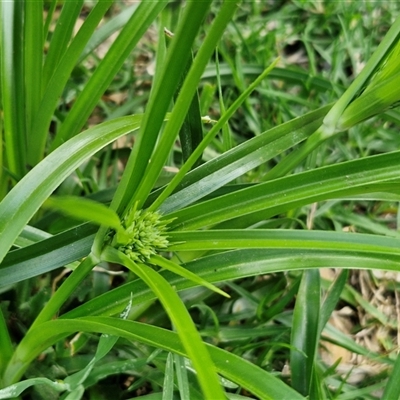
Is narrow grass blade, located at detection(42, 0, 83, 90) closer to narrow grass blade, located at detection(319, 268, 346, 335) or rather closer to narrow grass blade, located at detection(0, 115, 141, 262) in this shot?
narrow grass blade, located at detection(0, 115, 141, 262)

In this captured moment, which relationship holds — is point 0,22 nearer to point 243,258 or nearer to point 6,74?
point 6,74

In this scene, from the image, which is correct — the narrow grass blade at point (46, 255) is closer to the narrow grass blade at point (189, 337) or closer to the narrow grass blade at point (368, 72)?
the narrow grass blade at point (189, 337)

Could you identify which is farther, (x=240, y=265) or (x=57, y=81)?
(x=57, y=81)

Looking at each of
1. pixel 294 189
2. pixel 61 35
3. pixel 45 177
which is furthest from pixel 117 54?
pixel 294 189

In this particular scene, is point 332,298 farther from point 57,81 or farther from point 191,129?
point 57,81

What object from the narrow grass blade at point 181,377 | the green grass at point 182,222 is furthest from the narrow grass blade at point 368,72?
the narrow grass blade at point 181,377
